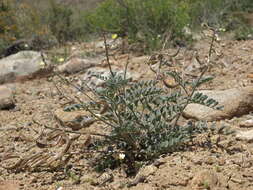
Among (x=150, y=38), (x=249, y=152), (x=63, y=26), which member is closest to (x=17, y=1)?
(x=63, y=26)

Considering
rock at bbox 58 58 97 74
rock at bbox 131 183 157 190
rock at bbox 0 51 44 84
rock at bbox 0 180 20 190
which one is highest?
rock at bbox 131 183 157 190

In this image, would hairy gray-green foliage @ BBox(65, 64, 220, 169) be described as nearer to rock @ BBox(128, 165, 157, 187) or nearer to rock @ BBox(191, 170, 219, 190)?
rock @ BBox(128, 165, 157, 187)

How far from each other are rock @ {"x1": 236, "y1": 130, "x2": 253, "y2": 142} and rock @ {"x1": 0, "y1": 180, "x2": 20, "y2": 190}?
1.46 meters

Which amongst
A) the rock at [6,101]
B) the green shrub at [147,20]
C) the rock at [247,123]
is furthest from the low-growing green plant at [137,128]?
the green shrub at [147,20]

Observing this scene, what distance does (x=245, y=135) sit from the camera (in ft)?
7.79

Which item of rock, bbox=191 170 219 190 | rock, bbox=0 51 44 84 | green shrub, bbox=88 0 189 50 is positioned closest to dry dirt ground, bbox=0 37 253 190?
rock, bbox=191 170 219 190

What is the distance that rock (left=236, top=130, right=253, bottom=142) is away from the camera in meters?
2.32

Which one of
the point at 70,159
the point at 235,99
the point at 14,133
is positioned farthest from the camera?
the point at 14,133

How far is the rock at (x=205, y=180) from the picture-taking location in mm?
1811

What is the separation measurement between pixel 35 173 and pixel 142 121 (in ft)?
2.63

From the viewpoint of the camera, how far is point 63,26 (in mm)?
10336

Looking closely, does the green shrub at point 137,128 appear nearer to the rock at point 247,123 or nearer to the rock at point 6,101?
the rock at point 247,123

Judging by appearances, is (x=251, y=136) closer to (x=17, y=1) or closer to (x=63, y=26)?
(x=63, y=26)

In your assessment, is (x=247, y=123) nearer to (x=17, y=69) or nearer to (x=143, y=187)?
(x=143, y=187)
